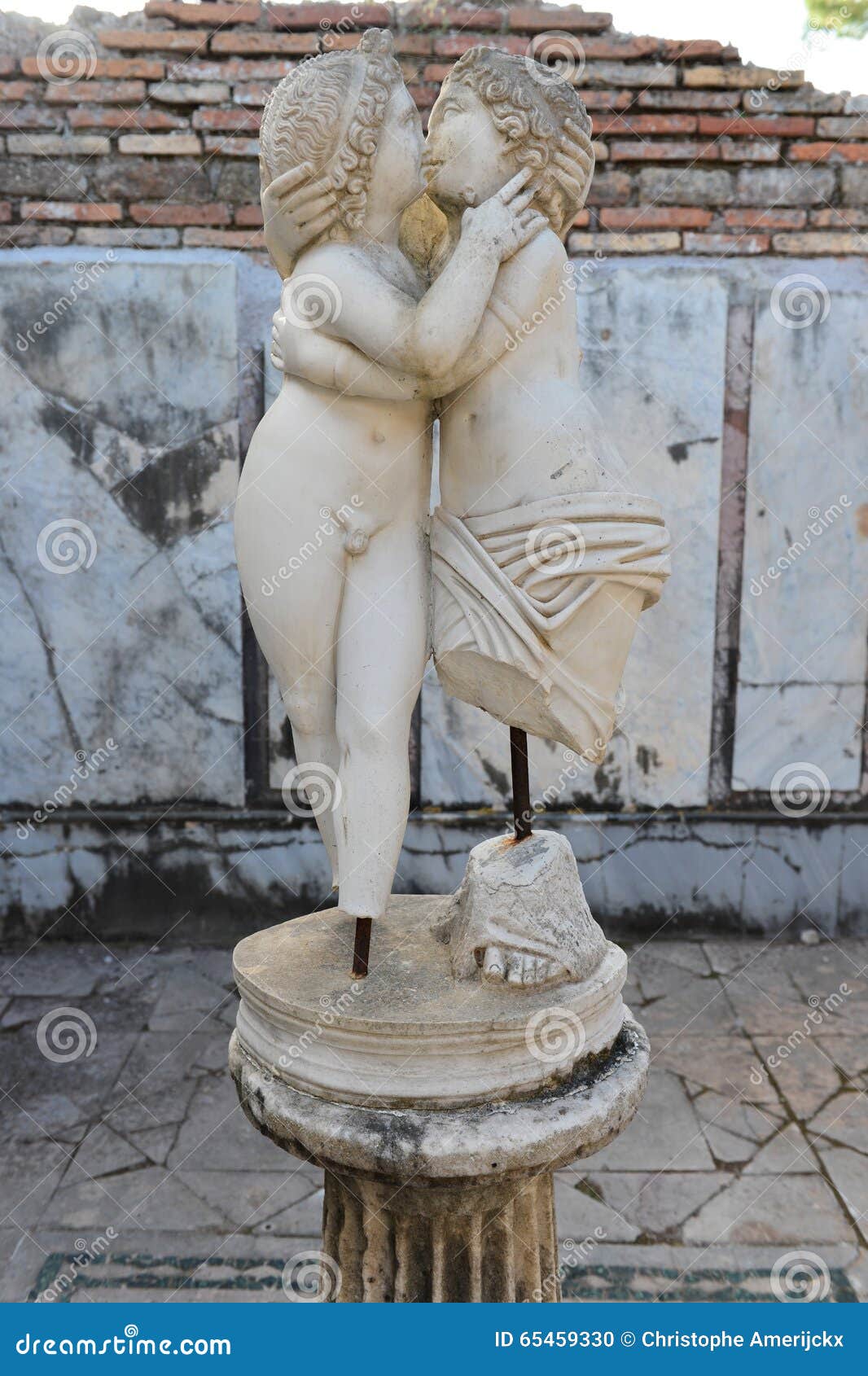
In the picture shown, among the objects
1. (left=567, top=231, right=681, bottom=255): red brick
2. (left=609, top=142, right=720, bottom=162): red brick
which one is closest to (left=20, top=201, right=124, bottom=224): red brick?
(left=567, top=231, right=681, bottom=255): red brick

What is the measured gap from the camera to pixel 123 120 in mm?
4129

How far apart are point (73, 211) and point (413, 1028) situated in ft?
12.0

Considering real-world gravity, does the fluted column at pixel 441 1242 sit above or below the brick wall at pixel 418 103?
below

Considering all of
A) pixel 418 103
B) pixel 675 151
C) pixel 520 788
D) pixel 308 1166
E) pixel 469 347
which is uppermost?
pixel 418 103

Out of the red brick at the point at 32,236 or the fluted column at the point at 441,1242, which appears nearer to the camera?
the fluted column at the point at 441,1242

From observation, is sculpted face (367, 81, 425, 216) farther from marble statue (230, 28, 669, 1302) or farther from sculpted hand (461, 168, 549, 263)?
sculpted hand (461, 168, 549, 263)

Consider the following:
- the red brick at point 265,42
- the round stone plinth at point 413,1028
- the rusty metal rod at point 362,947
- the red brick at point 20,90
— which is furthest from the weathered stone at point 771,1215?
the red brick at point 20,90

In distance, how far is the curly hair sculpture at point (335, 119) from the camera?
5.90 ft

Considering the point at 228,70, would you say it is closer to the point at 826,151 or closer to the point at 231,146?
the point at 231,146

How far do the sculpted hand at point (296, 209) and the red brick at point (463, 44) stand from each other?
2.64m

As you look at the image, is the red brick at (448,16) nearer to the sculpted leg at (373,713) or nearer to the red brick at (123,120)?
the red brick at (123,120)

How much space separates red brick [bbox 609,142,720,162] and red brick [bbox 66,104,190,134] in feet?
5.69

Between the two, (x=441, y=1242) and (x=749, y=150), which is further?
(x=749, y=150)

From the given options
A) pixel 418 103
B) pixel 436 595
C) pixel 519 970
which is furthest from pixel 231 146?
pixel 519 970
